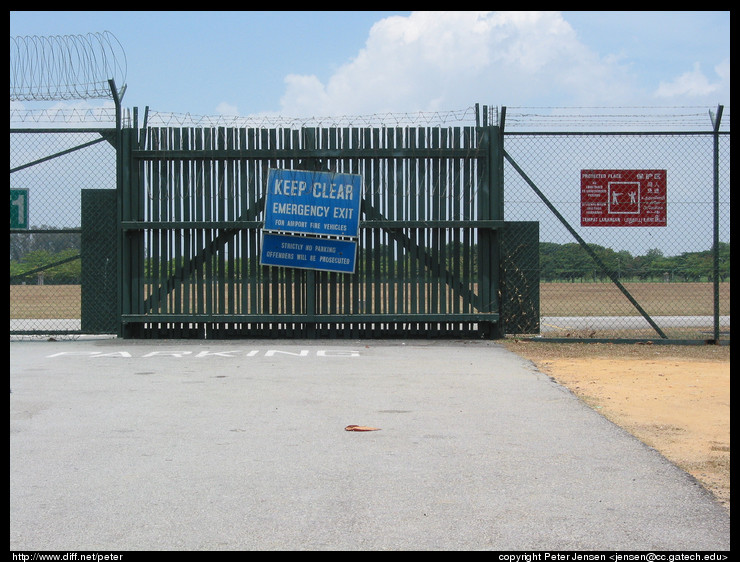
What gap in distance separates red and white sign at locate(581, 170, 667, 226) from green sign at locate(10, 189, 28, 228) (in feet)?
32.4

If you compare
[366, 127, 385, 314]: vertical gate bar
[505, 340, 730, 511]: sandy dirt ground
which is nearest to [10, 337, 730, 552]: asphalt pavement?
[505, 340, 730, 511]: sandy dirt ground

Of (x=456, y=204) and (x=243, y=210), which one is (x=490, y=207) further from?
(x=243, y=210)

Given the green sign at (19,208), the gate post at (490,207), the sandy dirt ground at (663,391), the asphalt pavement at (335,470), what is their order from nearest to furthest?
the asphalt pavement at (335,470), the sandy dirt ground at (663,391), the gate post at (490,207), the green sign at (19,208)

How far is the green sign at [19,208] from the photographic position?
603 inches

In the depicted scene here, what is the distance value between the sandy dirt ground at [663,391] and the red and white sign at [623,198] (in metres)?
2.18

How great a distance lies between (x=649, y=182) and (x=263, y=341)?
24.0 ft

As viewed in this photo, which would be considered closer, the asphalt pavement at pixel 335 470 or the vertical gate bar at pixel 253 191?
the asphalt pavement at pixel 335 470

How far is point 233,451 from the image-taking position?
255 inches

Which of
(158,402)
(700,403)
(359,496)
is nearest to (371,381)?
(158,402)

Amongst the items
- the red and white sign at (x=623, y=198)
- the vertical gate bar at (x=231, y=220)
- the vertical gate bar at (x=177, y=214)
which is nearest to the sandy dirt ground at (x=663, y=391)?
the red and white sign at (x=623, y=198)

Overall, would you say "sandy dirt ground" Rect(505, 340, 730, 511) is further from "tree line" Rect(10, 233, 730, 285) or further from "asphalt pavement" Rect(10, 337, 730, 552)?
"tree line" Rect(10, 233, 730, 285)

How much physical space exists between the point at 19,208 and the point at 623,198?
10.7 m

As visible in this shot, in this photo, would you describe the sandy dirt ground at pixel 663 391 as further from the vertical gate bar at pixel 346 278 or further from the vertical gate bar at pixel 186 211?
the vertical gate bar at pixel 186 211
